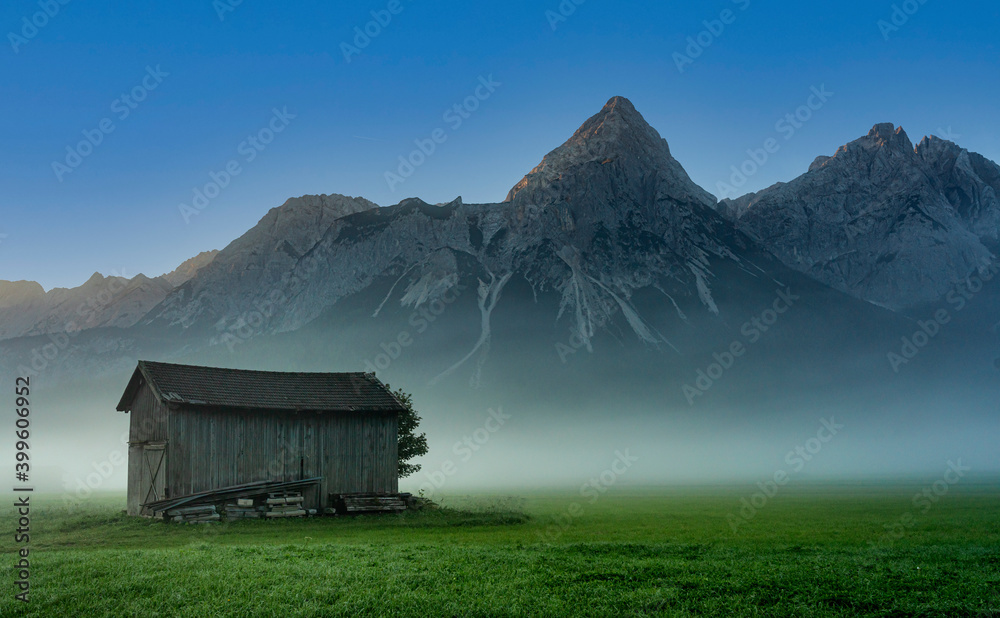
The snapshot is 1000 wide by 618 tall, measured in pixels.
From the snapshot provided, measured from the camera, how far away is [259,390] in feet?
156

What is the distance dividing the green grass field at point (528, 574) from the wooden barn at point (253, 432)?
8.86 metres

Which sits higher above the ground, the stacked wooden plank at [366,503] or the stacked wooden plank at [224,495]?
the stacked wooden plank at [224,495]

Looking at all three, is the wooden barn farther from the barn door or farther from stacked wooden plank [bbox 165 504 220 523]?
stacked wooden plank [bbox 165 504 220 523]

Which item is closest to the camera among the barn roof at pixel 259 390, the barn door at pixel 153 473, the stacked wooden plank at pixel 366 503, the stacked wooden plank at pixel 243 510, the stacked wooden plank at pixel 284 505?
the stacked wooden plank at pixel 243 510

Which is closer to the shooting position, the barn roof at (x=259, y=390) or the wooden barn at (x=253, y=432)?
the wooden barn at (x=253, y=432)

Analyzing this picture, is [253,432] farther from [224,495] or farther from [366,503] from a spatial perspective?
[366,503]

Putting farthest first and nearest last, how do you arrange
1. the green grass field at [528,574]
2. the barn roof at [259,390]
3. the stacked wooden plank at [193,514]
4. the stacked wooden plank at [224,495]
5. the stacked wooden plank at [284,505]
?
the barn roof at [259,390] < the stacked wooden plank at [284,505] < the stacked wooden plank at [224,495] < the stacked wooden plank at [193,514] < the green grass field at [528,574]

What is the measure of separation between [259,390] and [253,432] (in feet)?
9.84

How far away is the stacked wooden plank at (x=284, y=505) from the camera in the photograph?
141 ft

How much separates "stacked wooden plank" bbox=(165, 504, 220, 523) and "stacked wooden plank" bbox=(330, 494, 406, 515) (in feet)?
25.6

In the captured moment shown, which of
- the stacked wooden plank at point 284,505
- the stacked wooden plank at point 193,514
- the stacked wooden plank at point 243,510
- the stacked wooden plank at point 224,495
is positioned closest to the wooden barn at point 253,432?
the stacked wooden plank at point 224,495

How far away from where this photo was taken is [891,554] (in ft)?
81.1

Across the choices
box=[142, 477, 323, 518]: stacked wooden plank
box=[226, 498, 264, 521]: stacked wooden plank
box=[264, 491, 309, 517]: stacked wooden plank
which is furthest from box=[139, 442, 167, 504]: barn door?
box=[264, 491, 309, 517]: stacked wooden plank

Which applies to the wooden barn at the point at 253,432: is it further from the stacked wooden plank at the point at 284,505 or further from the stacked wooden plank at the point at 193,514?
the stacked wooden plank at the point at 193,514
